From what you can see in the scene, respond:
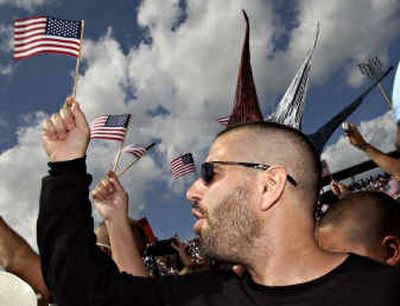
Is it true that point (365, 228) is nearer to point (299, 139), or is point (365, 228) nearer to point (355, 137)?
point (299, 139)

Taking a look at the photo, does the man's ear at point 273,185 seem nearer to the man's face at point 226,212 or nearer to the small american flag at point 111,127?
the man's face at point 226,212

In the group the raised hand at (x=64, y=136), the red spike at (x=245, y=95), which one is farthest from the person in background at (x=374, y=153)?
the raised hand at (x=64, y=136)

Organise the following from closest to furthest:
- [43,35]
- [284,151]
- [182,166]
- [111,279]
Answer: [111,279] < [284,151] < [43,35] < [182,166]

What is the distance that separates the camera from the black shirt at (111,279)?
195 cm

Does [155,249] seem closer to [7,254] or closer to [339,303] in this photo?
[7,254]

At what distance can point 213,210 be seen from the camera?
2383mm

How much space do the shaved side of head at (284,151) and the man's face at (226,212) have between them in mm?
88

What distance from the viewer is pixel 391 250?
10.0 ft

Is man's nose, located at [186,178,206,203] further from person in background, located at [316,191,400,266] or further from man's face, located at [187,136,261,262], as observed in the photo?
person in background, located at [316,191,400,266]

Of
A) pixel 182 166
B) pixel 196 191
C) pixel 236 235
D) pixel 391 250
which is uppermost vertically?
pixel 196 191

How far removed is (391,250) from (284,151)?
1.10 meters

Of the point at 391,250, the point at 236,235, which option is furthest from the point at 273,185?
the point at 391,250

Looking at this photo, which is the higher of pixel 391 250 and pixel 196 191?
pixel 196 191

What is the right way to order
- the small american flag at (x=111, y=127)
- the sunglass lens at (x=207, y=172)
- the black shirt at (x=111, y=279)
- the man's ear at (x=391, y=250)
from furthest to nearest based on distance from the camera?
the small american flag at (x=111, y=127) → the man's ear at (x=391, y=250) → the sunglass lens at (x=207, y=172) → the black shirt at (x=111, y=279)
